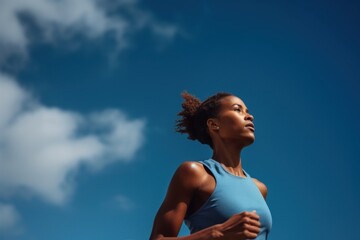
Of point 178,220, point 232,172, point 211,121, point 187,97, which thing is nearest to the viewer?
point 178,220

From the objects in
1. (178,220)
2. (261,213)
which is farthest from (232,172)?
(178,220)

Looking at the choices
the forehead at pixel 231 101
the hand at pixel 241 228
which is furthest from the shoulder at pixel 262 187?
the hand at pixel 241 228

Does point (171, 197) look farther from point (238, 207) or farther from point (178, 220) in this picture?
point (238, 207)

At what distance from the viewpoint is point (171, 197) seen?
467 cm

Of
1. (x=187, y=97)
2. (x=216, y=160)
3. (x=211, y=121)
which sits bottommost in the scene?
(x=216, y=160)

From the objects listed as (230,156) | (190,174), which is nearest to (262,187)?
(230,156)

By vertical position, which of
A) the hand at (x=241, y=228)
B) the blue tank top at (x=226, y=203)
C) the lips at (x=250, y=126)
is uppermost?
the lips at (x=250, y=126)

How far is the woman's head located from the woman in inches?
0.5

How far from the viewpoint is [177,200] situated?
463 cm

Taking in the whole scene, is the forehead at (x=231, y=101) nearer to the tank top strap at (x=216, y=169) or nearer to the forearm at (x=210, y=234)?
the tank top strap at (x=216, y=169)

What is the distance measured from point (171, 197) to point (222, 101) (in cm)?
168

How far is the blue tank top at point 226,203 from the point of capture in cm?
457

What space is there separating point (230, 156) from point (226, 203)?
87 cm

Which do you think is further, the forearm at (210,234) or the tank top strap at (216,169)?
the tank top strap at (216,169)
